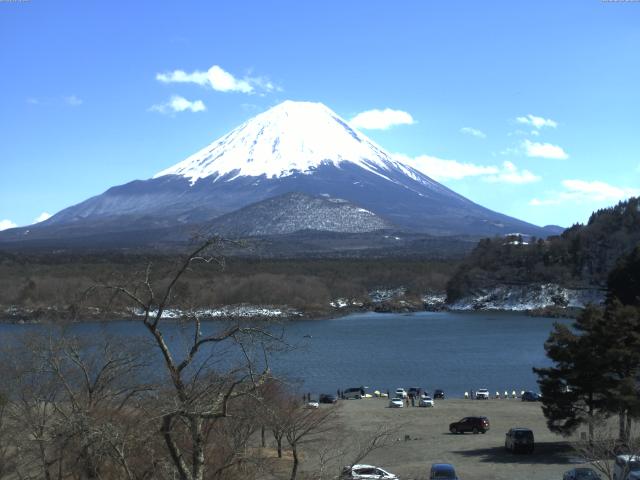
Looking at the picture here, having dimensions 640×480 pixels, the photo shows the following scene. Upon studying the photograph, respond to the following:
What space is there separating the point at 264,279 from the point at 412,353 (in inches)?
1158

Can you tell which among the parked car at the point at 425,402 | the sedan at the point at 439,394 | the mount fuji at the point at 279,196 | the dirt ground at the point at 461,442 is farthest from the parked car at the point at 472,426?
the mount fuji at the point at 279,196

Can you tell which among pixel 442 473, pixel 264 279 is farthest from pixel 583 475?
pixel 264 279

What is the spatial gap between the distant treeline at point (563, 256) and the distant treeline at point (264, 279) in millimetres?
7674

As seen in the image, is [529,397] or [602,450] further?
[529,397]

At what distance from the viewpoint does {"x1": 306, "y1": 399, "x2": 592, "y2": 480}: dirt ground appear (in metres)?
11.3

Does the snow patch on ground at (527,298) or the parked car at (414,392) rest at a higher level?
the snow patch on ground at (527,298)

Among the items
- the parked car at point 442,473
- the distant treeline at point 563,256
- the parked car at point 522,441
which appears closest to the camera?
the parked car at point 442,473

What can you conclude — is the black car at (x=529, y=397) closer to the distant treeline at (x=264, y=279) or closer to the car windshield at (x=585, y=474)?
the car windshield at (x=585, y=474)

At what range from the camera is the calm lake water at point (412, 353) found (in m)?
26.5

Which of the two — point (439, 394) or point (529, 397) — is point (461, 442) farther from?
point (439, 394)

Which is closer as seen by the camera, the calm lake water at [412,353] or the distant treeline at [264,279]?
the calm lake water at [412,353]

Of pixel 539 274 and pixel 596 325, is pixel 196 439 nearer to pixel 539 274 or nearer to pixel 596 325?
pixel 596 325

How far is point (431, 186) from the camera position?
608 ft

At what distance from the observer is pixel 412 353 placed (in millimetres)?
34938
